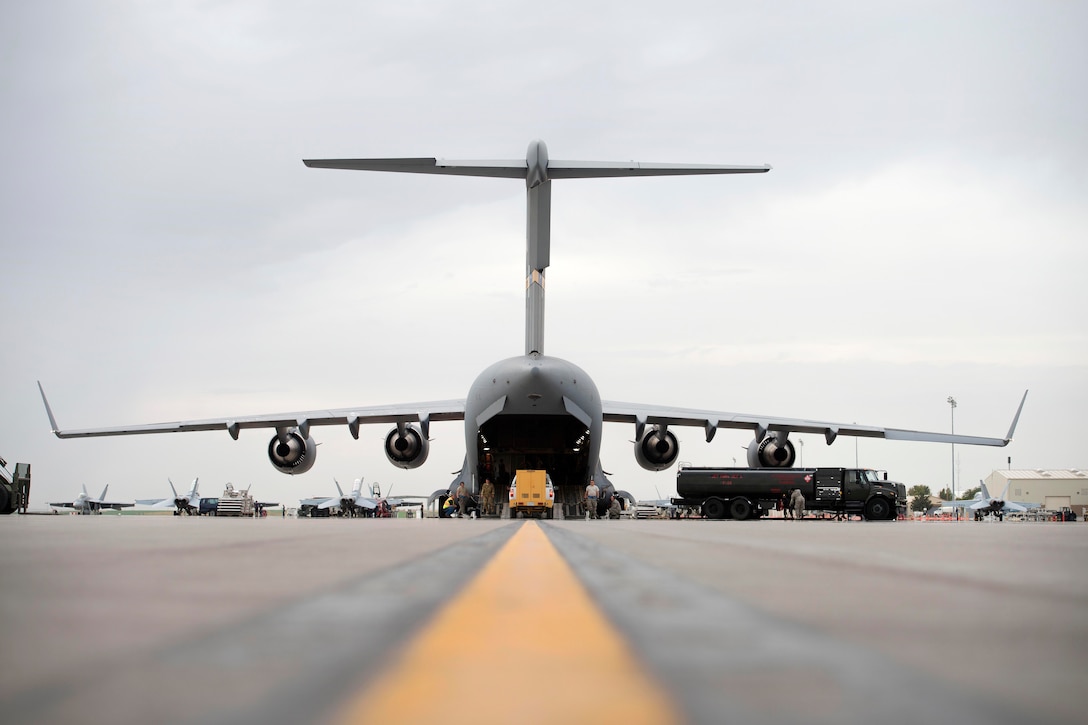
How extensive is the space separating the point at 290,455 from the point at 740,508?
1618 cm

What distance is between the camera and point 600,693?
125 cm

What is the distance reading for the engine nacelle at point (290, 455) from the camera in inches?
992

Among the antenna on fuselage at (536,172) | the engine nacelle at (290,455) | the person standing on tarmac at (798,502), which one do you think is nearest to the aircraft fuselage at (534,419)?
the antenna on fuselage at (536,172)

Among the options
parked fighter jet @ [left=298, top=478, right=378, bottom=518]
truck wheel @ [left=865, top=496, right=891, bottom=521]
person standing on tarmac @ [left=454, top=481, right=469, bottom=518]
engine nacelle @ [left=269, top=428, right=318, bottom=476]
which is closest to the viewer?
person standing on tarmac @ [left=454, top=481, right=469, bottom=518]

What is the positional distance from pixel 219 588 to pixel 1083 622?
229 centimetres

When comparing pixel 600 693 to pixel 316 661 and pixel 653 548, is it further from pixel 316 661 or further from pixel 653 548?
pixel 653 548

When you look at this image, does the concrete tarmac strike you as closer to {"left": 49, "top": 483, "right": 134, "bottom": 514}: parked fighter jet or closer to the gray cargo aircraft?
the gray cargo aircraft

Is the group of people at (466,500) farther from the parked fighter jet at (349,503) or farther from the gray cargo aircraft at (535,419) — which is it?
the parked fighter jet at (349,503)

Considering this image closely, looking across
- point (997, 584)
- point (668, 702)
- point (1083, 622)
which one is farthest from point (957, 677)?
point (997, 584)

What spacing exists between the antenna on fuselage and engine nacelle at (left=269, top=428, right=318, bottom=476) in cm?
740

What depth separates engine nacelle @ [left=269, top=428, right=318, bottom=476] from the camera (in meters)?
25.2

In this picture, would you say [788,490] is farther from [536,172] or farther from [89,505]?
[89,505]

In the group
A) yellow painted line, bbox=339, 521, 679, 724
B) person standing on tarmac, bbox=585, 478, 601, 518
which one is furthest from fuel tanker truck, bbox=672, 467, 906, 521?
yellow painted line, bbox=339, 521, 679, 724

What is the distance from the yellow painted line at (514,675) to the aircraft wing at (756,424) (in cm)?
2452
